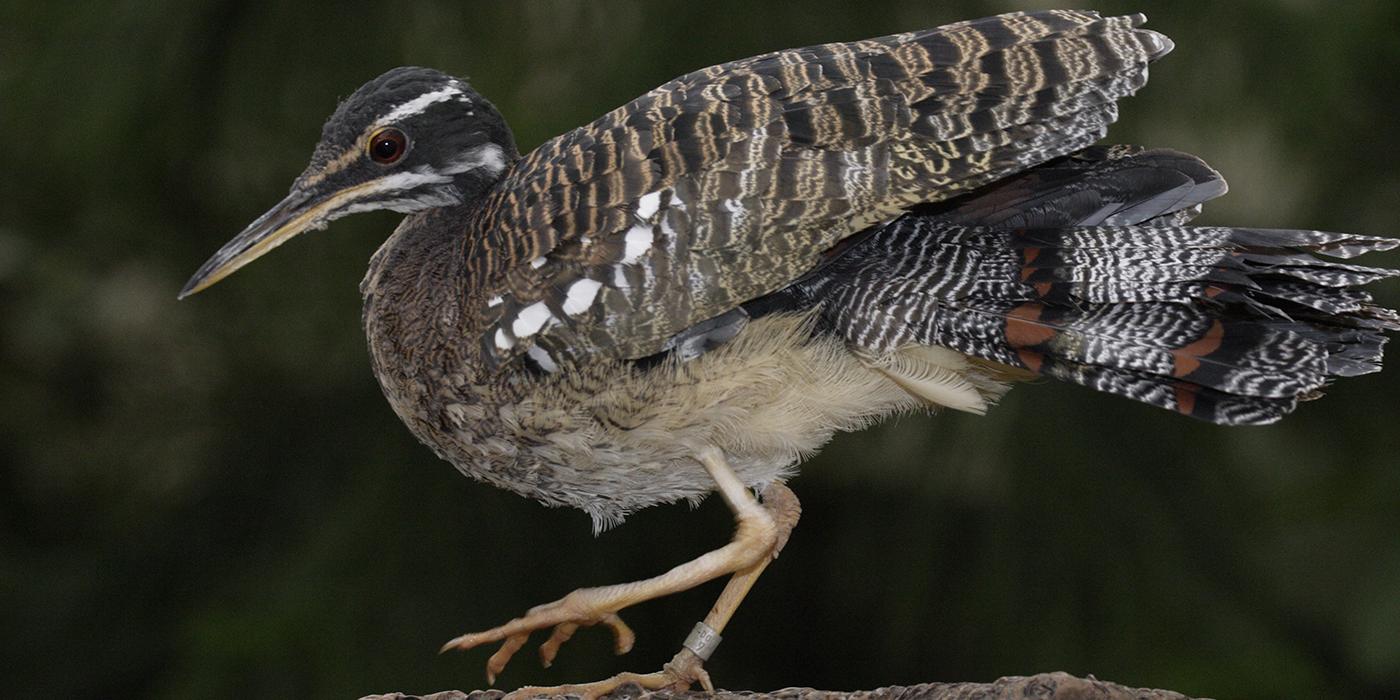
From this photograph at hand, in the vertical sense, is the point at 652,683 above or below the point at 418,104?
below

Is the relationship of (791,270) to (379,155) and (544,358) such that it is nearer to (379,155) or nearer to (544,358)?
(544,358)

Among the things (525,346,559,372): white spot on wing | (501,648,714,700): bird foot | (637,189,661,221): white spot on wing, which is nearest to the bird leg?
(501,648,714,700): bird foot

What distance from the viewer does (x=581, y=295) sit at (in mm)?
2139

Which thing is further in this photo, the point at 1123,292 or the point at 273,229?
the point at 273,229

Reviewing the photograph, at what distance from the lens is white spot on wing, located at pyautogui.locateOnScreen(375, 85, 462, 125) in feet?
7.45

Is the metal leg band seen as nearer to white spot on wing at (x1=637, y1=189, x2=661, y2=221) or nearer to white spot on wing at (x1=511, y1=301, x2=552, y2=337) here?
white spot on wing at (x1=511, y1=301, x2=552, y2=337)

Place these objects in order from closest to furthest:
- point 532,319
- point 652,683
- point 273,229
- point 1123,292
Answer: point 1123,292 < point 532,319 < point 273,229 < point 652,683

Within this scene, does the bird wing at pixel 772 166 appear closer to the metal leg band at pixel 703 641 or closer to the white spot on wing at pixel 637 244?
the white spot on wing at pixel 637 244

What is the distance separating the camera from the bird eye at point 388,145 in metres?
2.27

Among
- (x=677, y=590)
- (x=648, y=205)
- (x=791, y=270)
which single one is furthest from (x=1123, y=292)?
(x=677, y=590)

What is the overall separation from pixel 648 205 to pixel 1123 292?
25.6 inches

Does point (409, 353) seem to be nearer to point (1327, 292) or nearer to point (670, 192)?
point (670, 192)

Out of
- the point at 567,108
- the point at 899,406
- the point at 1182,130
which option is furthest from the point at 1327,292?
the point at 567,108

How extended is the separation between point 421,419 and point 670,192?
55cm
